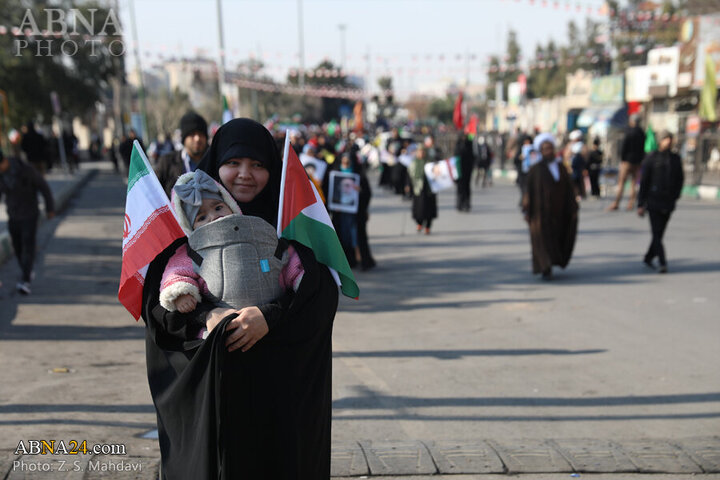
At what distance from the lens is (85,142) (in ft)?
281

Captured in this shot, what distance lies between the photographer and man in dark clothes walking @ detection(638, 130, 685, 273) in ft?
35.4

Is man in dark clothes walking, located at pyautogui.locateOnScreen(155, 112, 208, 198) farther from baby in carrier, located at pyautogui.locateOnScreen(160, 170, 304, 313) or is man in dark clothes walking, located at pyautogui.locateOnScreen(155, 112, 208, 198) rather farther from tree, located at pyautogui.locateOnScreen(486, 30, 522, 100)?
tree, located at pyautogui.locateOnScreen(486, 30, 522, 100)

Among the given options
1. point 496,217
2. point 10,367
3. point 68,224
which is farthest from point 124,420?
point 496,217

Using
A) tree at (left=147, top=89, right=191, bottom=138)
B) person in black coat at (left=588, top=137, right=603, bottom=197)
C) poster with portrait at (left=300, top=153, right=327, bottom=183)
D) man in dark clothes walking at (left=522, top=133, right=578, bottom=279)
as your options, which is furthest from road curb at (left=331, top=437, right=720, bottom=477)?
tree at (left=147, top=89, right=191, bottom=138)

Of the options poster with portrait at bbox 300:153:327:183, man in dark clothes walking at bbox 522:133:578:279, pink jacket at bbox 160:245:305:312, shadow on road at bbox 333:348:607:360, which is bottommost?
shadow on road at bbox 333:348:607:360

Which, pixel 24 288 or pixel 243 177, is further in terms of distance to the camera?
pixel 24 288

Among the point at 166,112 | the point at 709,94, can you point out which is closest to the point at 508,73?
the point at 166,112

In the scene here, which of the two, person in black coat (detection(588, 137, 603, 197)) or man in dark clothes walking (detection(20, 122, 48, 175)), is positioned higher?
man in dark clothes walking (detection(20, 122, 48, 175))

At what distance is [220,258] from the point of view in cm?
279

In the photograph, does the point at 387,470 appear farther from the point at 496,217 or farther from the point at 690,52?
the point at 690,52

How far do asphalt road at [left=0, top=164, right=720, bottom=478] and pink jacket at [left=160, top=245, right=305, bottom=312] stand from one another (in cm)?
158

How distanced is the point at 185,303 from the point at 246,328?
228 mm

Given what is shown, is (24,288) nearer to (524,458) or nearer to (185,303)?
(524,458)

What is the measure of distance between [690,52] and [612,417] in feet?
107
